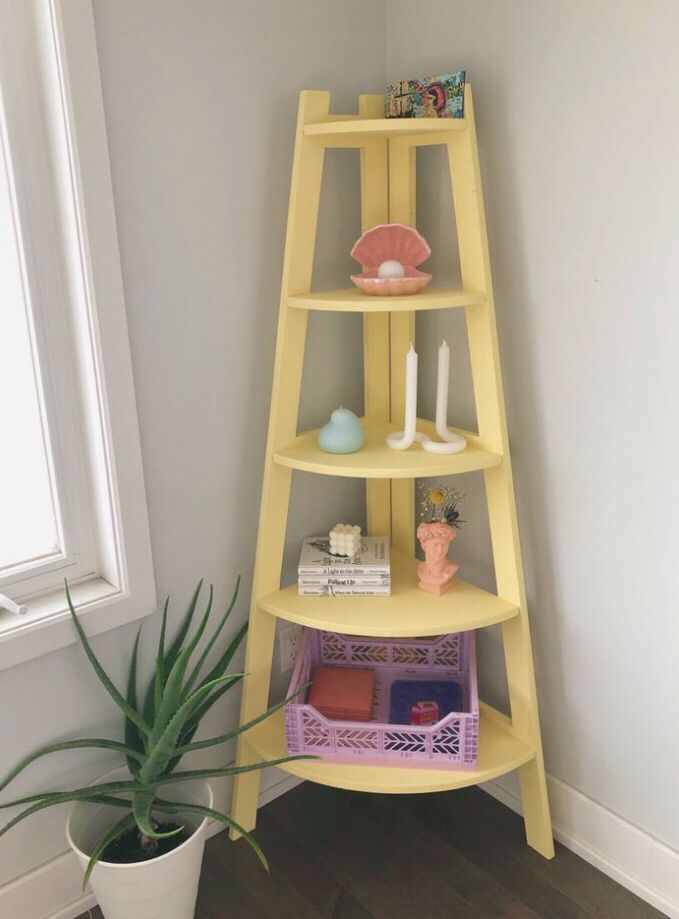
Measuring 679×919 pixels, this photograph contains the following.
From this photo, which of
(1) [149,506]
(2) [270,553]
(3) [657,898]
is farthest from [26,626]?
(3) [657,898]

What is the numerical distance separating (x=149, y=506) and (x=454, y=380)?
68cm

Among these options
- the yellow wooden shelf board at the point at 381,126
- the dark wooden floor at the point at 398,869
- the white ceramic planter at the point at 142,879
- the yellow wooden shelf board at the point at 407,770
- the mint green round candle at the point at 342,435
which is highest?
the yellow wooden shelf board at the point at 381,126

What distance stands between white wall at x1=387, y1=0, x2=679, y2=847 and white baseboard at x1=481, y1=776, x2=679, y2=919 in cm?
3

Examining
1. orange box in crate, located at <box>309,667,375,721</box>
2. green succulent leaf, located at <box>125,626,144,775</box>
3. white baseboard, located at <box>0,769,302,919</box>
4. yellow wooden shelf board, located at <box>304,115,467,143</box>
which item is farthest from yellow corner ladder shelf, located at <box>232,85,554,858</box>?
white baseboard, located at <box>0,769,302,919</box>

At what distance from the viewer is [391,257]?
1583 millimetres

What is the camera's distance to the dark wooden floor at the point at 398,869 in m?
1.56

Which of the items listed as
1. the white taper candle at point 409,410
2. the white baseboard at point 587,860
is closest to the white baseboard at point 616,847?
the white baseboard at point 587,860

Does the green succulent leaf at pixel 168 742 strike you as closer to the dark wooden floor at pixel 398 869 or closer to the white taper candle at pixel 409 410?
the dark wooden floor at pixel 398 869

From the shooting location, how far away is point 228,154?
1.47 meters

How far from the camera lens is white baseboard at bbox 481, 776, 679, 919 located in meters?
1.54

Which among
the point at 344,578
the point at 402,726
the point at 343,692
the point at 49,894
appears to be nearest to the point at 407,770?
the point at 402,726

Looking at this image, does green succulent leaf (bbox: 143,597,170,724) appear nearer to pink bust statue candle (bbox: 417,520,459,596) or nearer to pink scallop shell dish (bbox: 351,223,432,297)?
pink bust statue candle (bbox: 417,520,459,596)

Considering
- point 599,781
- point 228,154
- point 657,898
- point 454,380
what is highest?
point 228,154

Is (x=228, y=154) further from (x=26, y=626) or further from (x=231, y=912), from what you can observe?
(x=231, y=912)
